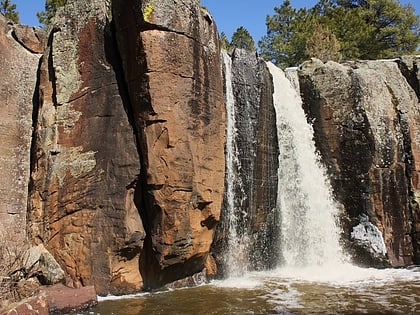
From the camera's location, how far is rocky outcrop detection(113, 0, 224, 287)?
9.45 metres

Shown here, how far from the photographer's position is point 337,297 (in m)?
8.70

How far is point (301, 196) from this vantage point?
42.2 ft

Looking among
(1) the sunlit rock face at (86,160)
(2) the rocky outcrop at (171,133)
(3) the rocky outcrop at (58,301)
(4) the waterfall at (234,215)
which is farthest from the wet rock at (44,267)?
(4) the waterfall at (234,215)

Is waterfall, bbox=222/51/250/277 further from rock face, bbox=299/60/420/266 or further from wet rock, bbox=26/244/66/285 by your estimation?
wet rock, bbox=26/244/66/285

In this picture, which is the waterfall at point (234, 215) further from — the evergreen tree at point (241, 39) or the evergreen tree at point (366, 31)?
the evergreen tree at point (241, 39)

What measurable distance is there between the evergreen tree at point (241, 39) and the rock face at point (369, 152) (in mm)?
18575

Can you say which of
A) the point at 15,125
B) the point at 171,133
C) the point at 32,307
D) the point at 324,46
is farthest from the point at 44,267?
the point at 324,46

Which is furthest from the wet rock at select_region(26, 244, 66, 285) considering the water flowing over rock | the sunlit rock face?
the sunlit rock face

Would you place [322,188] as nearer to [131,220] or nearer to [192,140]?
[192,140]

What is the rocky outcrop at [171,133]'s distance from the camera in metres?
9.45

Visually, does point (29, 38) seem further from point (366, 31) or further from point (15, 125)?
point (366, 31)

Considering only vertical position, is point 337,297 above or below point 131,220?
below

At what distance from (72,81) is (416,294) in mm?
8214

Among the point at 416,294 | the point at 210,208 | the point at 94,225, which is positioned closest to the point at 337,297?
the point at 416,294
